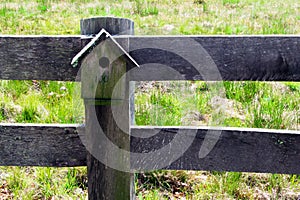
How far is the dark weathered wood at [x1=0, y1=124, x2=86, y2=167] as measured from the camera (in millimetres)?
2250

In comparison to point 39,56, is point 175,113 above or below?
below

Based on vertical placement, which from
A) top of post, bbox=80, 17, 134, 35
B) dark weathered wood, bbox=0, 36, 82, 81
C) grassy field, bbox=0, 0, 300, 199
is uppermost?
top of post, bbox=80, 17, 134, 35

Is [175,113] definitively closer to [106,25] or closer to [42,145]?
[42,145]

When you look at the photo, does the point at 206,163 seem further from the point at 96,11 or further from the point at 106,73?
the point at 96,11

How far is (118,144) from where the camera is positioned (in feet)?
6.96

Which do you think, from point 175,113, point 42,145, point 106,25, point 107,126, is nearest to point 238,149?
point 107,126

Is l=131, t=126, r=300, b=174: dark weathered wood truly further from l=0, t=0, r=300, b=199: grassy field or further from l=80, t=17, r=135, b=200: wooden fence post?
l=0, t=0, r=300, b=199: grassy field

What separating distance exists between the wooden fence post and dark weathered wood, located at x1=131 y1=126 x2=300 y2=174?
0.12m

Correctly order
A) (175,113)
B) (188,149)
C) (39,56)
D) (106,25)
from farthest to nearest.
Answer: (175,113) < (188,149) < (39,56) < (106,25)

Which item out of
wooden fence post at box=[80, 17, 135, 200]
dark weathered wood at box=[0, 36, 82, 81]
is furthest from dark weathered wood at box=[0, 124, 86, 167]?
dark weathered wood at box=[0, 36, 82, 81]

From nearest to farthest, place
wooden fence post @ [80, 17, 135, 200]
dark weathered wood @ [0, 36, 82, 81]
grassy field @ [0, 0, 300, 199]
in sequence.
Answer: wooden fence post @ [80, 17, 135, 200], dark weathered wood @ [0, 36, 82, 81], grassy field @ [0, 0, 300, 199]

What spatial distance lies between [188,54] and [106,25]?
17.8 inches

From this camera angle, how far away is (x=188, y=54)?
2.05 m

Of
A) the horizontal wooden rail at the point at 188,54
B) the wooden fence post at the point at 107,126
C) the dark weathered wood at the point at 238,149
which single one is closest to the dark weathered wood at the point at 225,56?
the horizontal wooden rail at the point at 188,54
